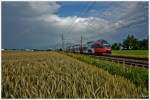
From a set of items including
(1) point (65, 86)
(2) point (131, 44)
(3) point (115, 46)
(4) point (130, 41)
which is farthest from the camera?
(3) point (115, 46)

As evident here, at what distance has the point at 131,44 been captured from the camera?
4773 millimetres

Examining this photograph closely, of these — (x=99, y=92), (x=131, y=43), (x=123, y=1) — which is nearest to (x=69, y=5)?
(x=123, y=1)

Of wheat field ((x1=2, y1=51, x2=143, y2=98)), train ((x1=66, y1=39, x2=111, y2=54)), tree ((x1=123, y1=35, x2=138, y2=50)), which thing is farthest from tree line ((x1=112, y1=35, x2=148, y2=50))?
wheat field ((x1=2, y1=51, x2=143, y2=98))

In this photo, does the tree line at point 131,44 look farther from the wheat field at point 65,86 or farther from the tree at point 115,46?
the wheat field at point 65,86

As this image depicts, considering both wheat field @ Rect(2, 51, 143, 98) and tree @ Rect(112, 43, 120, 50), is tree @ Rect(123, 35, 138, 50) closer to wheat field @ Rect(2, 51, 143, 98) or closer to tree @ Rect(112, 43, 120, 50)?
tree @ Rect(112, 43, 120, 50)

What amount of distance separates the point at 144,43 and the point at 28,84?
179cm

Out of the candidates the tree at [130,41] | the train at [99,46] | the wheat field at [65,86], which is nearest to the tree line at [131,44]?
the tree at [130,41]

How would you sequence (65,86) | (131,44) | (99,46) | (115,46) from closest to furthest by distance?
(65,86) → (131,44) → (115,46) → (99,46)

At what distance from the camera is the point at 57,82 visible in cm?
436

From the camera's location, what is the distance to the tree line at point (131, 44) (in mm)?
4470

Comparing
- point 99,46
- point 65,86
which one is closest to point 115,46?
point 99,46

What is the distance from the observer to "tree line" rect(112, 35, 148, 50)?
4470mm

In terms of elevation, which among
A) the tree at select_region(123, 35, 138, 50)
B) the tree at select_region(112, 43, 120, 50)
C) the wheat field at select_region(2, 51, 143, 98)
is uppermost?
the tree at select_region(123, 35, 138, 50)

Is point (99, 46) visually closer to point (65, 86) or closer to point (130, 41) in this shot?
point (130, 41)
